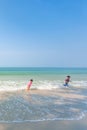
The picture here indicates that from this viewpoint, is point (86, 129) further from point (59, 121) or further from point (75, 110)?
point (75, 110)

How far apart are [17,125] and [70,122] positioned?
209 centimetres

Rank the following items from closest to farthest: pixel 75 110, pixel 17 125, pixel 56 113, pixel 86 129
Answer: pixel 86 129
pixel 17 125
pixel 56 113
pixel 75 110

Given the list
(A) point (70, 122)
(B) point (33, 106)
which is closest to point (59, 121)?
(A) point (70, 122)

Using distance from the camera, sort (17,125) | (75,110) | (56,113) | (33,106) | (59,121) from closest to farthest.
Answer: (17,125) → (59,121) → (56,113) → (75,110) → (33,106)

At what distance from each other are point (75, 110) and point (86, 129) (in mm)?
3282

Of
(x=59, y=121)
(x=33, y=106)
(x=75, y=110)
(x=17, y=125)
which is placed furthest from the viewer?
(x=33, y=106)

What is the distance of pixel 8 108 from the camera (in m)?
9.91

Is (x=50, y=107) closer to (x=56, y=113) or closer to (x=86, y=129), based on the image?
(x=56, y=113)

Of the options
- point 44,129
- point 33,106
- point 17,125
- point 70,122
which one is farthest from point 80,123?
point 33,106

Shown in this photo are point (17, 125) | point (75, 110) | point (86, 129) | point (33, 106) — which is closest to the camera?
point (86, 129)

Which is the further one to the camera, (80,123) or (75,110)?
(75,110)

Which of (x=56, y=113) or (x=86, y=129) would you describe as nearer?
(x=86, y=129)

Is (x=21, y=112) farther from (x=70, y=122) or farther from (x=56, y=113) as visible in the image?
(x=70, y=122)

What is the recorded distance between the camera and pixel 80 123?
23.7 feet
